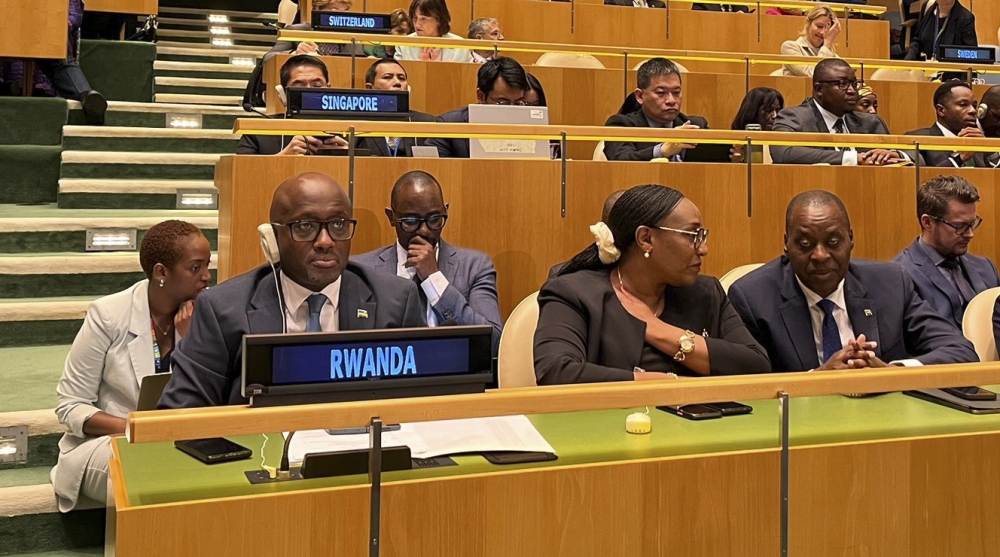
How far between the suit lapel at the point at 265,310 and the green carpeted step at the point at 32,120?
349 cm

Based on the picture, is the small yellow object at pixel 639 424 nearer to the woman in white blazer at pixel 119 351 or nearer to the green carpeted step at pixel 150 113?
the woman in white blazer at pixel 119 351

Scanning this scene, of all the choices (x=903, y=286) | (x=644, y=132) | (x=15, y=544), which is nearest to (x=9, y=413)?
(x=15, y=544)

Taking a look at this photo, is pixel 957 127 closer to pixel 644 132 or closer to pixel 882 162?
pixel 882 162

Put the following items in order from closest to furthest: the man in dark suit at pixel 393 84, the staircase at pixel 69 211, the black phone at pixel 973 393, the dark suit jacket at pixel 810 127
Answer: the black phone at pixel 973 393 → the staircase at pixel 69 211 → the man in dark suit at pixel 393 84 → the dark suit jacket at pixel 810 127

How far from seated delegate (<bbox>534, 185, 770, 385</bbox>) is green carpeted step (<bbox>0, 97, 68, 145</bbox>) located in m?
3.56

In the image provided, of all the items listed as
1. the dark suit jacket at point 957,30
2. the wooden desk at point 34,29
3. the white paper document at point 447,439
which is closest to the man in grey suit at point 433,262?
the white paper document at point 447,439

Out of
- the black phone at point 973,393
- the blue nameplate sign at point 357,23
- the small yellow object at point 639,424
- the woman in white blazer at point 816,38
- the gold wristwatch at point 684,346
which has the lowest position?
the small yellow object at point 639,424

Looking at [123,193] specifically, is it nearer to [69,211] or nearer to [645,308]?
[69,211]

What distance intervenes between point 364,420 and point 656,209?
1343 millimetres

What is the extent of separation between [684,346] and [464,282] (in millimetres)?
857

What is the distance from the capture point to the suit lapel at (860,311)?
285cm

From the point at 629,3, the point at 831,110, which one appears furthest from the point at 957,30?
the point at 831,110

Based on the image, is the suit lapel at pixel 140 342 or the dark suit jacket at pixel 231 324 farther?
the suit lapel at pixel 140 342

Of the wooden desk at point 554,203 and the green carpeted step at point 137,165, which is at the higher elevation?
the green carpeted step at point 137,165
